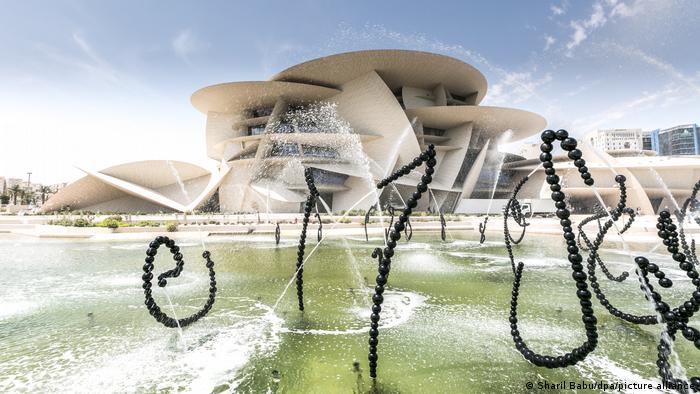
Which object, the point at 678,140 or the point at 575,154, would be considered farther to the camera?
the point at 678,140

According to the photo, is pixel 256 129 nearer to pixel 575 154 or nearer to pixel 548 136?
pixel 548 136

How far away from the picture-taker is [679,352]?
431 centimetres

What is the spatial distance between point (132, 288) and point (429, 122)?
131 ft

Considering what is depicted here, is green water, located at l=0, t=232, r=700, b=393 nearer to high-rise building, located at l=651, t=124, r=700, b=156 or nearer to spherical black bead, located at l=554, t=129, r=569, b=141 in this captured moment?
spherical black bead, located at l=554, t=129, r=569, b=141

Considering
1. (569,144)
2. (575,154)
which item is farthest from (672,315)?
(569,144)

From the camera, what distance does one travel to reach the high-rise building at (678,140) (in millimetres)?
85294

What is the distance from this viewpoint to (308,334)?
495cm

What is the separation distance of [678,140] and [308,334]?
117m

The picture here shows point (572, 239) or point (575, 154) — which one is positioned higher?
point (575, 154)

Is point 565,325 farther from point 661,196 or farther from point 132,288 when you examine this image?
point 661,196

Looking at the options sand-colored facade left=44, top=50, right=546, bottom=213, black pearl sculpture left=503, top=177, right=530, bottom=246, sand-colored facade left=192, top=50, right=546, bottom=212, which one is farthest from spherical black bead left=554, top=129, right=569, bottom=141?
sand-colored facade left=192, top=50, right=546, bottom=212

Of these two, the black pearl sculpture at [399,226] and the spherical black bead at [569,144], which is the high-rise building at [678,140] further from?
the black pearl sculpture at [399,226]

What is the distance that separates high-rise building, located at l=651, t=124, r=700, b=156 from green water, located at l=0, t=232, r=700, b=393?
347 ft

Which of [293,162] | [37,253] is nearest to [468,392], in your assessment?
[37,253]
